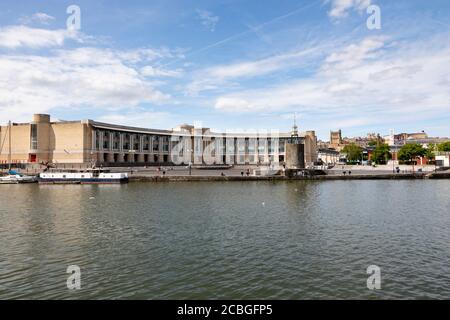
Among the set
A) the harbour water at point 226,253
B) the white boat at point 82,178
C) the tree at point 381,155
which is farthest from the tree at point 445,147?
the harbour water at point 226,253

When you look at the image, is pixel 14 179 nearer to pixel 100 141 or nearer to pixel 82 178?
pixel 82 178

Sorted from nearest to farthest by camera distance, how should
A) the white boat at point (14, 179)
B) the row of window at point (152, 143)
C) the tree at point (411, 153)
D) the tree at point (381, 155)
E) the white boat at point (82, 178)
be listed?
the white boat at point (82, 178) → the white boat at point (14, 179) → the row of window at point (152, 143) → the tree at point (411, 153) → the tree at point (381, 155)

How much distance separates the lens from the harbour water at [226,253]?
14.9 meters

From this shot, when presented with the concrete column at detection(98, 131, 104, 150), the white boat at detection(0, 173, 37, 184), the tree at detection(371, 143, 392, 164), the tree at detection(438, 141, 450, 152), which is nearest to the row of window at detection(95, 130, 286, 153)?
the concrete column at detection(98, 131, 104, 150)

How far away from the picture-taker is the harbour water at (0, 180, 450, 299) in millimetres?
14938

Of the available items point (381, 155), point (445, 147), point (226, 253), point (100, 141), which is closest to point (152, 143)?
point (100, 141)

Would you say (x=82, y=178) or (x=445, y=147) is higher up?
(x=445, y=147)

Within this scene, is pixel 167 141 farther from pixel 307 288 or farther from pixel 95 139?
pixel 307 288

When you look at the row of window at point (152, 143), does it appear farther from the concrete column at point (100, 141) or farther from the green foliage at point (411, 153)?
the green foliage at point (411, 153)

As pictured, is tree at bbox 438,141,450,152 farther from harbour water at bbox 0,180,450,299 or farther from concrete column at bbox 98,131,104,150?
harbour water at bbox 0,180,450,299

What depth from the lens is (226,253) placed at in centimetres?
1997

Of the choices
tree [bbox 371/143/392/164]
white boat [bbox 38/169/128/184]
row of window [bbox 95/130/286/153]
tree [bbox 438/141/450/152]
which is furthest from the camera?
tree [bbox 438/141/450/152]
